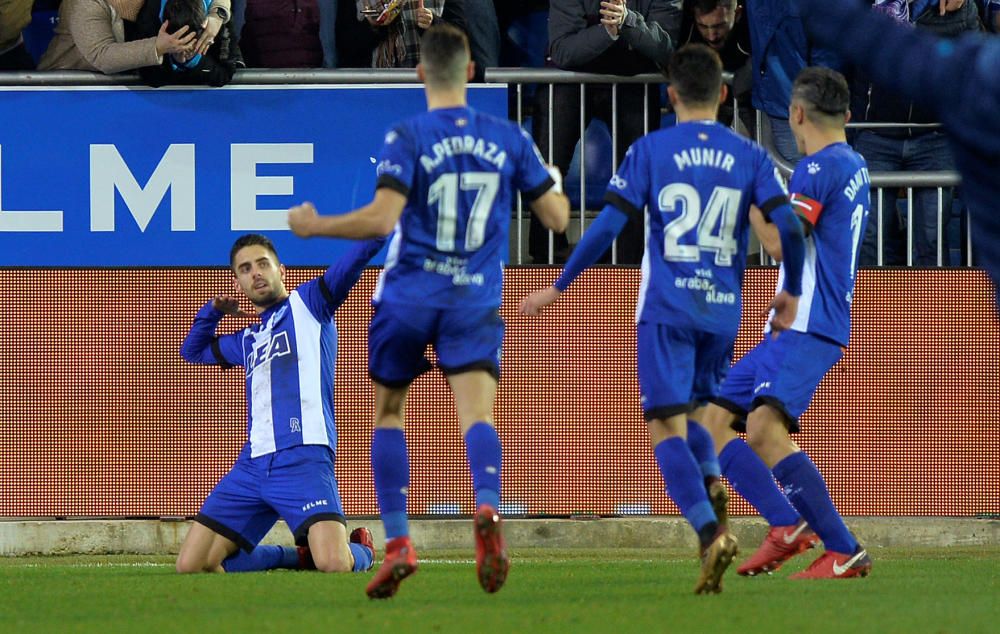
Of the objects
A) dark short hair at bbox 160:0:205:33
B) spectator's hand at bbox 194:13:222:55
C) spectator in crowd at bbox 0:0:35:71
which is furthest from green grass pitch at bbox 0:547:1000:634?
spectator in crowd at bbox 0:0:35:71

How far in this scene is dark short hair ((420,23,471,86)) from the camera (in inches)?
273

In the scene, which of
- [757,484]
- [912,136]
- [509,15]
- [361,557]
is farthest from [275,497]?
[912,136]

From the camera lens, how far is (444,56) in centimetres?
693

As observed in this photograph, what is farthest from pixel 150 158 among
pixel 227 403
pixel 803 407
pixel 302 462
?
pixel 803 407

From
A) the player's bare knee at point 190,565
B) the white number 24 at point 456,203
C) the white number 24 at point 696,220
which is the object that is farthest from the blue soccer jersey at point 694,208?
the player's bare knee at point 190,565

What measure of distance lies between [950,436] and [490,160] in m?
5.91

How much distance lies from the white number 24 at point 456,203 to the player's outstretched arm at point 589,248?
1.40 ft

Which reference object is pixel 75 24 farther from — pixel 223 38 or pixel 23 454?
pixel 23 454

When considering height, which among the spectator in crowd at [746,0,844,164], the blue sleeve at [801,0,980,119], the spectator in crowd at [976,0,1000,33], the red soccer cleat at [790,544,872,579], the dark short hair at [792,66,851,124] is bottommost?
the red soccer cleat at [790,544,872,579]

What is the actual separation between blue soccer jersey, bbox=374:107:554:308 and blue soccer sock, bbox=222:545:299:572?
2.84 metres

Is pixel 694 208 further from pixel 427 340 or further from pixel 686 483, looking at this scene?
pixel 427 340

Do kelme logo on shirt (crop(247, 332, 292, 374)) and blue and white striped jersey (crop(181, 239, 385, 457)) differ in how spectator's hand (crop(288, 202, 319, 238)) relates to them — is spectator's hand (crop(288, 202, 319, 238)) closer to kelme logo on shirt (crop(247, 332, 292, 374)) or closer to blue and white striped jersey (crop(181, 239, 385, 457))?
blue and white striped jersey (crop(181, 239, 385, 457))

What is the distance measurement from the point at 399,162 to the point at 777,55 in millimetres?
5080

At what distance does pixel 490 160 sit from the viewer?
6.96 m
